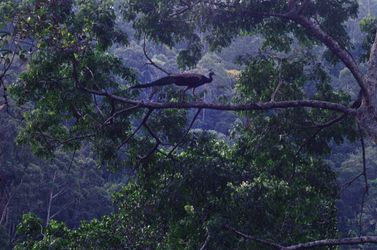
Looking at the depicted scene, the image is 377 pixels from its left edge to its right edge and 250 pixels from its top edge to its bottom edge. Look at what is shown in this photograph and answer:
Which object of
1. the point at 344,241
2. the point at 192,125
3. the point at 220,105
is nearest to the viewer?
the point at 344,241

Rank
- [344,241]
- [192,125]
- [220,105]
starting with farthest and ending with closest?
[192,125]
[220,105]
[344,241]

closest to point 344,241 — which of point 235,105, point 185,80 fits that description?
point 235,105

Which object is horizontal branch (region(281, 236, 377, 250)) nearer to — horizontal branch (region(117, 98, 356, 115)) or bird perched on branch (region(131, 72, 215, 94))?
horizontal branch (region(117, 98, 356, 115))

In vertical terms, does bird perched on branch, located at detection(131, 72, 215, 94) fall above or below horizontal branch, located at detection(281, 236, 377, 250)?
above

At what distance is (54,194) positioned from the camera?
1927cm

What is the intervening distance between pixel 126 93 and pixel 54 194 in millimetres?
13075

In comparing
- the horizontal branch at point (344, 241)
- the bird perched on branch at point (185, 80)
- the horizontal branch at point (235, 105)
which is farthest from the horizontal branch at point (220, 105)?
the horizontal branch at point (344, 241)

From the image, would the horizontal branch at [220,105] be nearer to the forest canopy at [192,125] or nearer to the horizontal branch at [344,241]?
the forest canopy at [192,125]

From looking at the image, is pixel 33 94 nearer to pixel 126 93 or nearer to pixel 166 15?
pixel 126 93

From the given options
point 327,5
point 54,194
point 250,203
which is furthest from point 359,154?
point 250,203

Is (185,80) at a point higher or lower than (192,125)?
lower

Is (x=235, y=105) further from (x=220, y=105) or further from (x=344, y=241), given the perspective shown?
(x=344, y=241)

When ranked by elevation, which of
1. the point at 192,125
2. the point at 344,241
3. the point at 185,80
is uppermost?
the point at 192,125

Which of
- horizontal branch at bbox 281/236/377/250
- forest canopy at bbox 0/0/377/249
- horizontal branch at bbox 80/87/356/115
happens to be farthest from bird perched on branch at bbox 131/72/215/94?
horizontal branch at bbox 281/236/377/250
